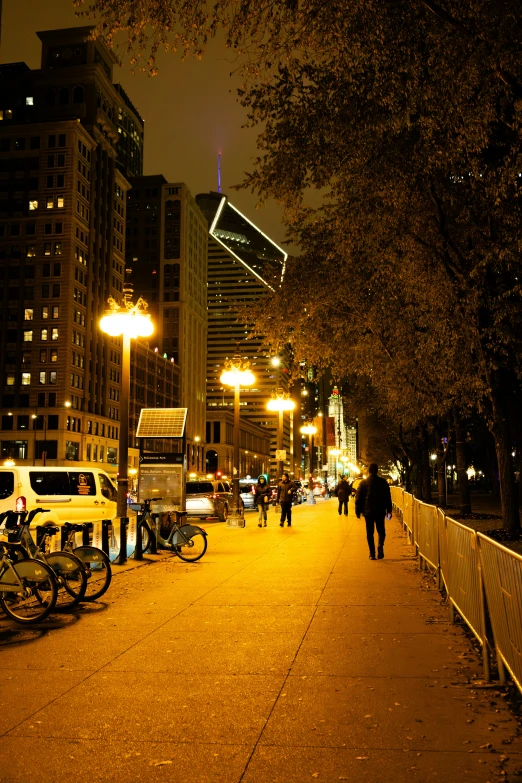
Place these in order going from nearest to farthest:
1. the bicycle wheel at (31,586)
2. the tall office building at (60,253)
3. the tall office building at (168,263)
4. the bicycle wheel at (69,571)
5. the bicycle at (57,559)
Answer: the bicycle wheel at (31,586) → the bicycle at (57,559) → the bicycle wheel at (69,571) → the tall office building at (60,253) → the tall office building at (168,263)

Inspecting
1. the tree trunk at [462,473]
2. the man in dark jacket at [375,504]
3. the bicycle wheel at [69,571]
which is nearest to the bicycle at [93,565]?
the bicycle wheel at [69,571]

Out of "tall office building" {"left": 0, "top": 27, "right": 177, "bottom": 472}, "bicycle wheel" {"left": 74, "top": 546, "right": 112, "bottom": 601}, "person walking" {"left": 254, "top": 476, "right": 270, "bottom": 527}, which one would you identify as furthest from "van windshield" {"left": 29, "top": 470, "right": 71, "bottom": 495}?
"tall office building" {"left": 0, "top": 27, "right": 177, "bottom": 472}

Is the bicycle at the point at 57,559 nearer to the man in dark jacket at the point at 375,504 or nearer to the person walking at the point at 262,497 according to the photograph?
the man in dark jacket at the point at 375,504

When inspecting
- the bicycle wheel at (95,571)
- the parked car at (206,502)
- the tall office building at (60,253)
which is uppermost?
the tall office building at (60,253)

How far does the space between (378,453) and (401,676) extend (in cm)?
7342

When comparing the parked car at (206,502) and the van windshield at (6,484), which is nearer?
the van windshield at (6,484)

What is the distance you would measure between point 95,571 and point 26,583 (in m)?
1.97

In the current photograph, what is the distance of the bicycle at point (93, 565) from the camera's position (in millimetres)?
10203

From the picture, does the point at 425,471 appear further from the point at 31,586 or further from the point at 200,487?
the point at 31,586

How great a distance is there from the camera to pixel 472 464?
6888 centimetres

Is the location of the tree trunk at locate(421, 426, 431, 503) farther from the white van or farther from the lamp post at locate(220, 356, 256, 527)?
the white van

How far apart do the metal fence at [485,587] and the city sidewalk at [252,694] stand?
350mm

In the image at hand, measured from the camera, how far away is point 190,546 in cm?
1490

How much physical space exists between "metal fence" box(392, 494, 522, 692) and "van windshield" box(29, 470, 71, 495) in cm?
1121
